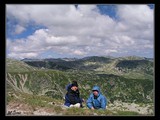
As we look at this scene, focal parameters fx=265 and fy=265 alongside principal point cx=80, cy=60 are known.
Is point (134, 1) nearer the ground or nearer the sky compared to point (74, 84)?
nearer the sky

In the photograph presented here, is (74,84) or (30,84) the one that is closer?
(74,84)

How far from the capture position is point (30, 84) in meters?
193

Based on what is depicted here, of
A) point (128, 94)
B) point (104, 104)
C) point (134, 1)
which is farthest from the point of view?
point (128, 94)

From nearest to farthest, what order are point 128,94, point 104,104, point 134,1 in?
point 134,1 → point 104,104 → point 128,94

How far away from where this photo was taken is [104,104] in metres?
12.3
